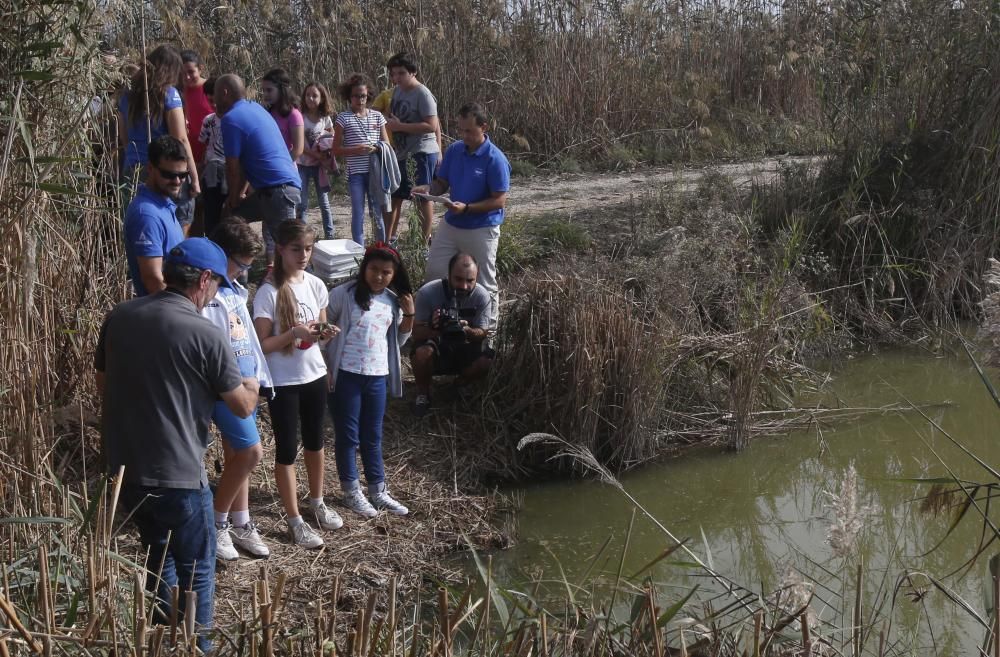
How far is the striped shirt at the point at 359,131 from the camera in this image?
7.68 metres

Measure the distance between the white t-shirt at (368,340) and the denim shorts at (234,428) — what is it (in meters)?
0.86

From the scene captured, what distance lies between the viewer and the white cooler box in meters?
6.93

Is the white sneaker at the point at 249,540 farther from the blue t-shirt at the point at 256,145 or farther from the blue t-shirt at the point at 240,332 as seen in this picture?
the blue t-shirt at the point at 256,145

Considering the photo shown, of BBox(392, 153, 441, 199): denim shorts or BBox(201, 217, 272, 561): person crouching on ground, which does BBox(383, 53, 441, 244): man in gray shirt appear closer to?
BBox(392, 153, 441, 199): denim shorts

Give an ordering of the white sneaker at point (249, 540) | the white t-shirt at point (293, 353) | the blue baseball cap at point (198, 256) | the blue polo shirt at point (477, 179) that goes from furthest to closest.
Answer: the blue polo shirt at point (477, 179)
the white sneaker at point (249, 540)
the white t-shirt at point (293, 353)
the blue baseball cap at point (198, 256)

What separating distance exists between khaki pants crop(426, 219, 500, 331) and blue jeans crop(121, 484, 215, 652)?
3197 millimetres

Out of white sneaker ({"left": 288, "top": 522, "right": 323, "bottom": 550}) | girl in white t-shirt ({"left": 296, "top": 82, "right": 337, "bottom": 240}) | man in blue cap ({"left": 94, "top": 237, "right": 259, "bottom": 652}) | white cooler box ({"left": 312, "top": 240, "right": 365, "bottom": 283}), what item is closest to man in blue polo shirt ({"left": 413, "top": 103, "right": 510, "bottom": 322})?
white cooler box ({"left": 312, "top": 240, "right": 365, "bottom": 283})

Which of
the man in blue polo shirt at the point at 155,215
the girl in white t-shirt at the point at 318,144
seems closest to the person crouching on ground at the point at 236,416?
the man in blue polo shirt at the point at 155,215

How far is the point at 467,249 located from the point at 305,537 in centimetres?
234

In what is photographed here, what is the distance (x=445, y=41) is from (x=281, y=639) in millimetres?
10015

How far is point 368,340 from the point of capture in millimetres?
5227

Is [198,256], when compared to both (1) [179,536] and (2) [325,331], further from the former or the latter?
(2) [325,331]

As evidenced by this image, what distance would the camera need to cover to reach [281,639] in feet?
9.55

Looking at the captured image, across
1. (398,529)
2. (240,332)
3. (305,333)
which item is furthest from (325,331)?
(398,529)
